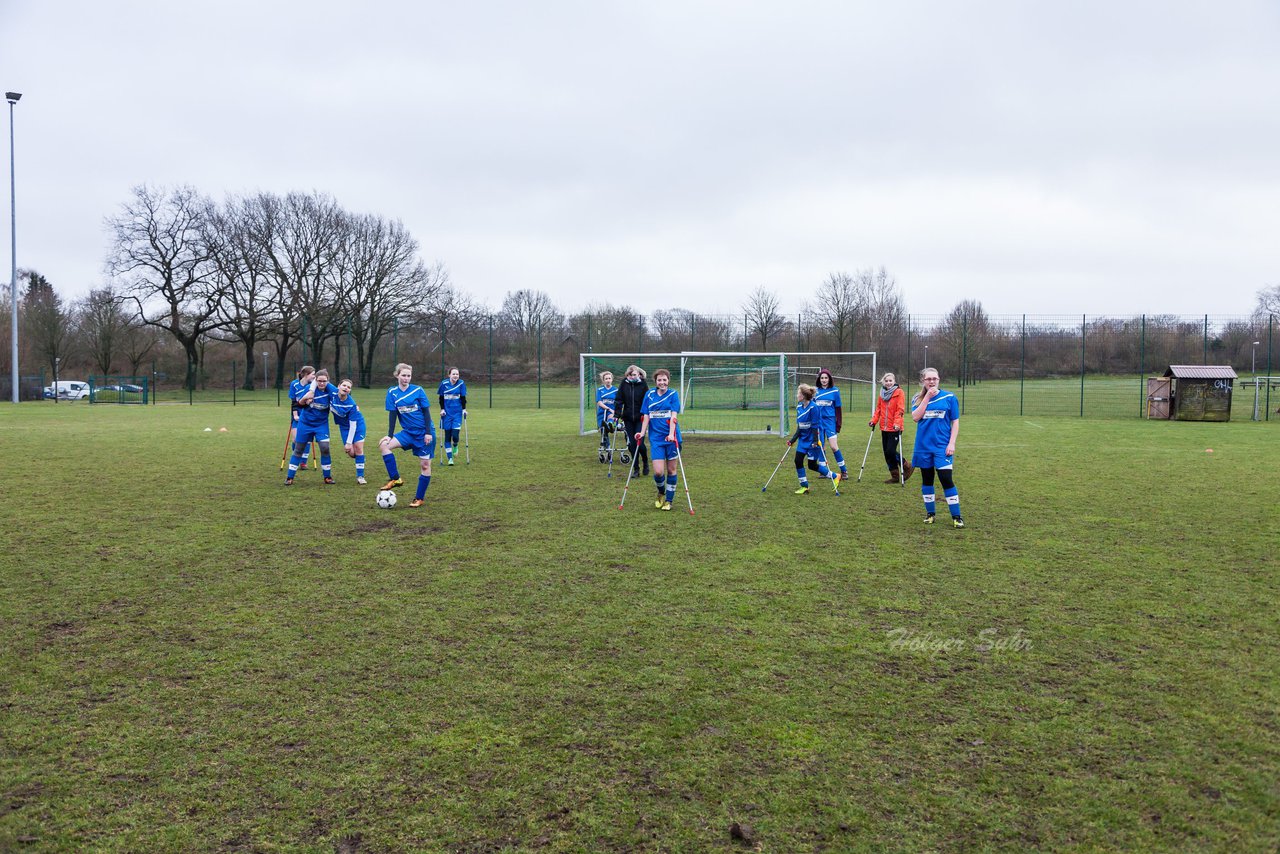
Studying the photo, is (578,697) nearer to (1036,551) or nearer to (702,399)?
(1036,551)

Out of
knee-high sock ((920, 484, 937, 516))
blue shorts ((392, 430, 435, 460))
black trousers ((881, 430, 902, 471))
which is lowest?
knee-high sock ((920, 484, 937, 516))

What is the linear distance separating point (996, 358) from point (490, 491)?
2656cm

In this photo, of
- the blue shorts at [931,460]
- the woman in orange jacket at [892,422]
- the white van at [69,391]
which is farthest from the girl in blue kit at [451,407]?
the white van at [69,391]

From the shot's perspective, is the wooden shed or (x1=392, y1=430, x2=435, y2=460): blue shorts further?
the wooden shed

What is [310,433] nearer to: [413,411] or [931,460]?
[413,411]

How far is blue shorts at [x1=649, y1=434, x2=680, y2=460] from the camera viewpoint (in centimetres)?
→ 1068

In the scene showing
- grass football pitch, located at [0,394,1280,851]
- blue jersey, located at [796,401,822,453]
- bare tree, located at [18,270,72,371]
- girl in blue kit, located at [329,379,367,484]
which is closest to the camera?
grass football pitch, located at [0,394,1280,851]

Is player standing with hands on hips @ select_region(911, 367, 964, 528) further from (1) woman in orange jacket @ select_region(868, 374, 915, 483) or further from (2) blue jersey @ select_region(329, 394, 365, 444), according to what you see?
(2) blue jersey @ select_region(329, 394, 365, 444)

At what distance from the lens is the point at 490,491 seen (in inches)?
481

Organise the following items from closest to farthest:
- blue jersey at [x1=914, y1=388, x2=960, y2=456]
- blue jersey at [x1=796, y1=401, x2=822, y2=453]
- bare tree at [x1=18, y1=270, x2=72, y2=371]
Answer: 1. blue jersey at [x1=914, y1=388, x2=960, y2=456]
2. blue jersey at [x1=796, y1=401, x2=822, y2=453]
3. bare tree at [x1=18, y1=270, x2=72, y2=371]

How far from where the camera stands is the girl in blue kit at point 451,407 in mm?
15481

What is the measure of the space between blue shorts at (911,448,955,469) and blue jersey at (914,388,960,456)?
33 millimetres

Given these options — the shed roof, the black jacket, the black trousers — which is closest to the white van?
the black jacket

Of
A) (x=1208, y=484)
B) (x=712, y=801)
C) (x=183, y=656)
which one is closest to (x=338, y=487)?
(x=183, y=656)
